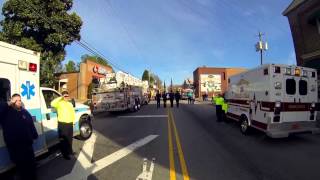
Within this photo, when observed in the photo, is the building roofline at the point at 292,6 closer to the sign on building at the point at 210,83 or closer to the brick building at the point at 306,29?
the brick building at the point at 306,29

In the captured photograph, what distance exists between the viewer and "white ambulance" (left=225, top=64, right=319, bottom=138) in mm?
12086

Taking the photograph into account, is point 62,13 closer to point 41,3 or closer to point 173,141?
point 41,3

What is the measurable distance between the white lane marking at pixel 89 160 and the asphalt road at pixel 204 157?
0.05m

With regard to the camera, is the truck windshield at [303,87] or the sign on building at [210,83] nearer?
the truck windshield at [303,87]

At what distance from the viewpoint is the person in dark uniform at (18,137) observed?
6.92 metres

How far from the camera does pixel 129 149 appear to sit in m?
11.2

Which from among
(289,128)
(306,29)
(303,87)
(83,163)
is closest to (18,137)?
(83,163)

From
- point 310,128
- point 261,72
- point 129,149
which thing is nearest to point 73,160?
point 129,149

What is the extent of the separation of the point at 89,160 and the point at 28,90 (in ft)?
8.05

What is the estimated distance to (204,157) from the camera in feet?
32.4

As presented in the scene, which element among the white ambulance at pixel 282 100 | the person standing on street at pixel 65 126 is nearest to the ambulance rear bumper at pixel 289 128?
the white ambulance at pixel 282 100

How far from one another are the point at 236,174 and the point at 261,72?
18.6ft

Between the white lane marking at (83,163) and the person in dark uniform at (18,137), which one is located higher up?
the person in dark uniform at (18,137)

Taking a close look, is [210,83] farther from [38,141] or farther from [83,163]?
[38,141]
